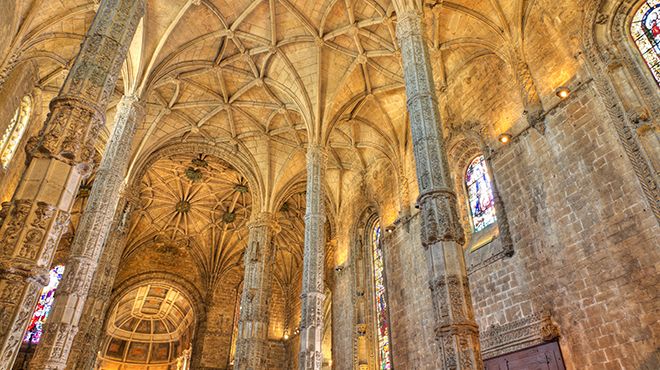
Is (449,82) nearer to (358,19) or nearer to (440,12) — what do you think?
(440,12)

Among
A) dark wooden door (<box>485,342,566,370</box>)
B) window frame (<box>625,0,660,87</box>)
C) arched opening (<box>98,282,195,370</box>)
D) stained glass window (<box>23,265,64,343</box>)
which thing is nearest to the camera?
dark wooden door (<box>485,342,566,370</box>)

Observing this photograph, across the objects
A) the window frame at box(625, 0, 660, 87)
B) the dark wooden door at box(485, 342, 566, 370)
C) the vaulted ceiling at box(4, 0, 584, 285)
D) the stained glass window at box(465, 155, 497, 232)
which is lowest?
the dark wooden door at box(485, 342, 566, 370)

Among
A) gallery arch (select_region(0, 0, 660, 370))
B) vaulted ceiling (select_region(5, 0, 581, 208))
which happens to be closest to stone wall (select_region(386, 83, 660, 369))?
gallery arch (select_region(0, 0, 660, 370))

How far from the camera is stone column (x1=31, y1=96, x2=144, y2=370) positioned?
8.77 meters

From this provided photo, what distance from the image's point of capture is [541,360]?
956 cm

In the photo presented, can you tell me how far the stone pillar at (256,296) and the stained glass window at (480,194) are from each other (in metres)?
8.86

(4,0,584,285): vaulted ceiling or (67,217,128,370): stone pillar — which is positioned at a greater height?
(4,0,584,285): vaulted ceiling

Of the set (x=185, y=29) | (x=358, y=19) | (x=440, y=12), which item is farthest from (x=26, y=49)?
(x=440, y=12)

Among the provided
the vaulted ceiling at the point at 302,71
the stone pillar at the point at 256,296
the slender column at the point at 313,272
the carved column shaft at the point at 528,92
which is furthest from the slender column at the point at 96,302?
the carved column shaft at the point at 528,92

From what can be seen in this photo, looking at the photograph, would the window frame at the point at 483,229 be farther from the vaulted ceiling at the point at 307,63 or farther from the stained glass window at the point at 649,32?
the stained glass window at the point at 649,32

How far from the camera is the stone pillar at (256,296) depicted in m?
16.1

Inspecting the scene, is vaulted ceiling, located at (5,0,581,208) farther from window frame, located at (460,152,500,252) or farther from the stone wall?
the stone wall

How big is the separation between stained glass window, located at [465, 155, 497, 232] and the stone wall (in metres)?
0.90

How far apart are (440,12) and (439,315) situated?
10.6 metres
